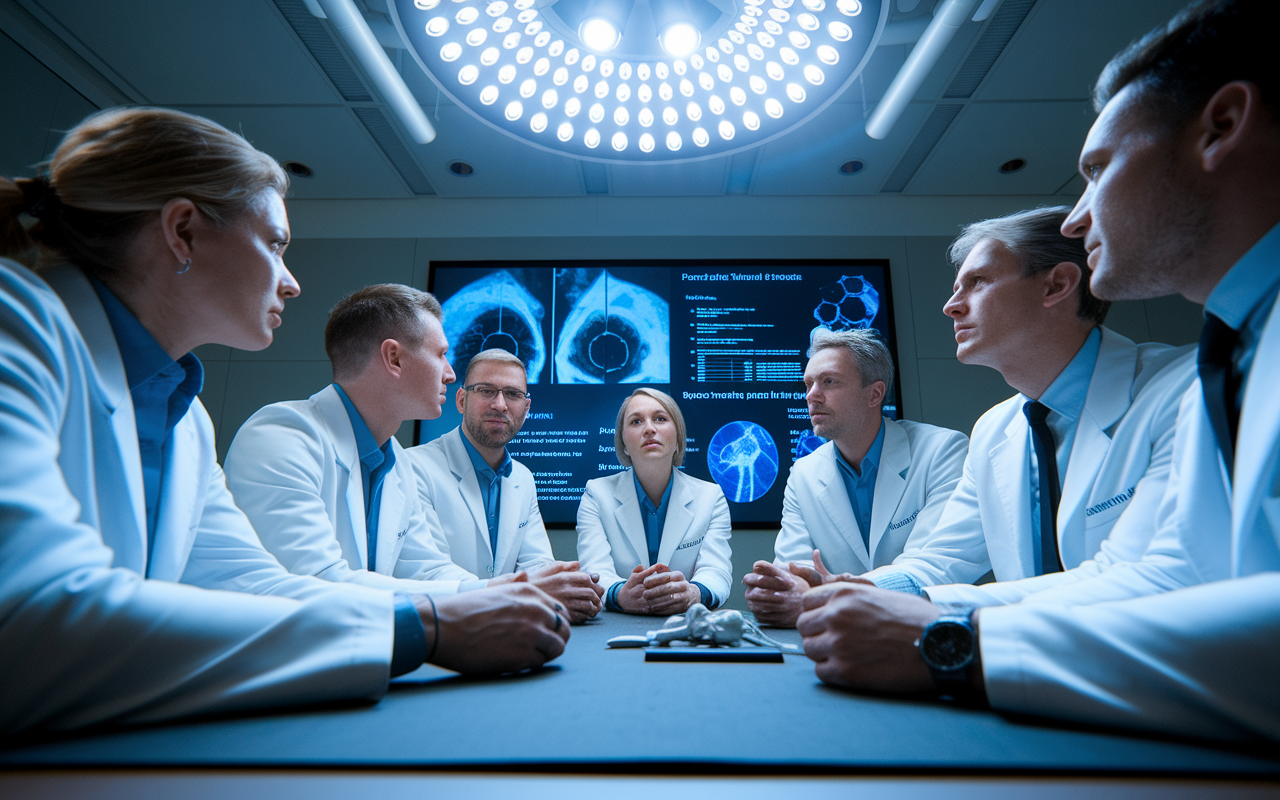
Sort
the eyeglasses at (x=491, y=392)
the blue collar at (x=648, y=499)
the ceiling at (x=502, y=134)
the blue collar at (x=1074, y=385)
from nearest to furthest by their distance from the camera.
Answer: the blue collar at (x=1074, y=385)
the ceiling at (x=502, y=134)
the eyeglasses at (x=491, y=392)
the blue collar at (x=648, y=499)

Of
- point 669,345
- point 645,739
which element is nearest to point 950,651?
point 645,739

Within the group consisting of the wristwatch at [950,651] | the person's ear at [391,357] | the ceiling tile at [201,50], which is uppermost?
the ceiling tile at [201,50]

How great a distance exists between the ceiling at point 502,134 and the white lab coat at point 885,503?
1.43 meters

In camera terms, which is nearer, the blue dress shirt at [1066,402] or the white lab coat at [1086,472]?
the white lab coat at [1086,472]

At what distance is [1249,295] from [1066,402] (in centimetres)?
72

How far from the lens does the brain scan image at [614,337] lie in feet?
11.5

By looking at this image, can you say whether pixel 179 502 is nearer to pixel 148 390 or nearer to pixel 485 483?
pixel 148 390

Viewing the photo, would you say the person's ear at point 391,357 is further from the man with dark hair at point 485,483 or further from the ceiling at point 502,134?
the ceiling at point 502,134

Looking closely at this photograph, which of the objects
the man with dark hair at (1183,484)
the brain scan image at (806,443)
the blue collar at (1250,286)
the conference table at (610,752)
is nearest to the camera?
the conference table at (610,752)

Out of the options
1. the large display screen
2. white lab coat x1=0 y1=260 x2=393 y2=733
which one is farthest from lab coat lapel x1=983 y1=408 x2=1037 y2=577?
the large display screen

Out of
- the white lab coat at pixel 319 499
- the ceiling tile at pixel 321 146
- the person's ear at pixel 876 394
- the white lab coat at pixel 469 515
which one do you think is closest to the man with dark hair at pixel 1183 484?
the white lab coat at pixel 319 499

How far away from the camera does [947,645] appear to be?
72 cm

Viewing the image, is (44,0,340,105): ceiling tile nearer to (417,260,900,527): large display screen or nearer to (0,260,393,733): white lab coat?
(417,260,900,527): large display screen

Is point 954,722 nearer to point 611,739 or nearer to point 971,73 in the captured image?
point 611,739
